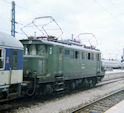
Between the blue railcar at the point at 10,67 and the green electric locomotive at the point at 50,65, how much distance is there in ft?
3.40

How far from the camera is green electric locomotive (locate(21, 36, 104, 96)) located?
10383 millimetres

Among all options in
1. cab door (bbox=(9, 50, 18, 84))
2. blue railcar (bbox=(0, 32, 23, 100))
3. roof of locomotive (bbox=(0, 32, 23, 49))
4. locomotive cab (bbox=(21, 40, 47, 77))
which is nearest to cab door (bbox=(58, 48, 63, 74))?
locomotive cab (bbox=(21, 40, 47, 77))

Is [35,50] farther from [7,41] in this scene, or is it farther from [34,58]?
[7,41]

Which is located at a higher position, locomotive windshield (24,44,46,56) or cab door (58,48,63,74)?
locomotive windshield (24,44,46,56)

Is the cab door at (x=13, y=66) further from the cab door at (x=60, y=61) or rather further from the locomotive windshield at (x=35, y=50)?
the cab door at (x=60, y=61)

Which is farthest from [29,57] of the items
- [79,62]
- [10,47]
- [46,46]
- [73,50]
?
[79,62]

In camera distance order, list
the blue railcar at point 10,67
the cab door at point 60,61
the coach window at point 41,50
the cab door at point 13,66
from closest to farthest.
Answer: the blue railcar at point 10,67 → the cab door at point 13,66 → the coach window at point 41,50 → the cab door at point 60,61

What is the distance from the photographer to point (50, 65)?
444 inches

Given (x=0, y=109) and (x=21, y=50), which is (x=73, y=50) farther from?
(x=0, y=109)

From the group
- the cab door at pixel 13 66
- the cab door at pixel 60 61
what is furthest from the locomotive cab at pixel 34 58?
the cab door at pixel 13 66

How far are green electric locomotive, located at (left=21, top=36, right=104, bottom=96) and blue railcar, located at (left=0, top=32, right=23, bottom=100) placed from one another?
3.40 feet

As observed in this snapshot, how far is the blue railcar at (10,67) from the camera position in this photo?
793 cm

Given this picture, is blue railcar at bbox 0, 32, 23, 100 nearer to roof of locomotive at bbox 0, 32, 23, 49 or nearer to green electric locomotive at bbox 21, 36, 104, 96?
roof of locomotive at bbox 0, 32, 23, 49

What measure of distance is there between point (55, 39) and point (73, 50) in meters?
1.96
